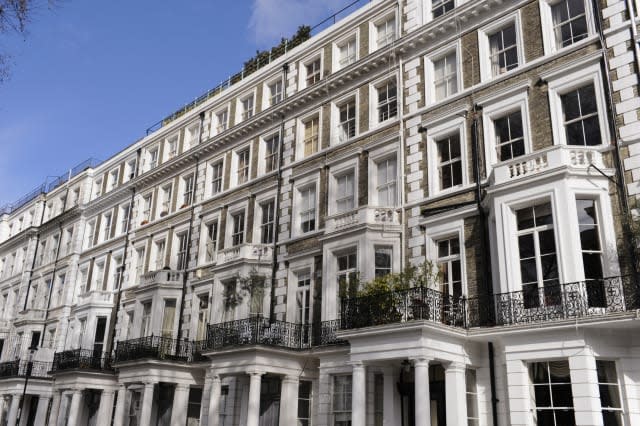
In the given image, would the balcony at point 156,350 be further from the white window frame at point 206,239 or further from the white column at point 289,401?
the white column at point 289,401

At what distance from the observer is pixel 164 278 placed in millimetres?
26469

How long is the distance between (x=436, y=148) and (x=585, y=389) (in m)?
8.66

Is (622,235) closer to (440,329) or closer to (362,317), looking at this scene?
(440,329)

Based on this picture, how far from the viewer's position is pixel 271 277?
22328 millimetres

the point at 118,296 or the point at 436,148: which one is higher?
the point at 436,148

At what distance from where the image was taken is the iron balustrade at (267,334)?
19906 millimetres

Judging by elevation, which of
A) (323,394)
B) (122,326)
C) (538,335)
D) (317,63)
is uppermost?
(317,63)

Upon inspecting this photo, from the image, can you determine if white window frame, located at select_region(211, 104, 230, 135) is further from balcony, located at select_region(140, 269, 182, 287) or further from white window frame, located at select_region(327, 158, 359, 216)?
white window frame, located at select_region(327, 158, 359, 216)

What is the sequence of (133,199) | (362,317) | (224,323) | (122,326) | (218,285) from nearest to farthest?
1. (362,317)
2. (224,323)
3. (218,285)
4. (122,326)
5. (133,199)

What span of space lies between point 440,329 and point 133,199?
22432mm

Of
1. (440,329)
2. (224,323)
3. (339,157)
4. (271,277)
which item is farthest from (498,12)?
(224,323)

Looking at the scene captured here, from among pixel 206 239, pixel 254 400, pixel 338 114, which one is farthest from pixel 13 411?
pixel 338 114

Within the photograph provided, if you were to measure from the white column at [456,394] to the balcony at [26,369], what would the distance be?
2519cm

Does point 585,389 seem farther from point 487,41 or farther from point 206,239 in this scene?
point 206,239
